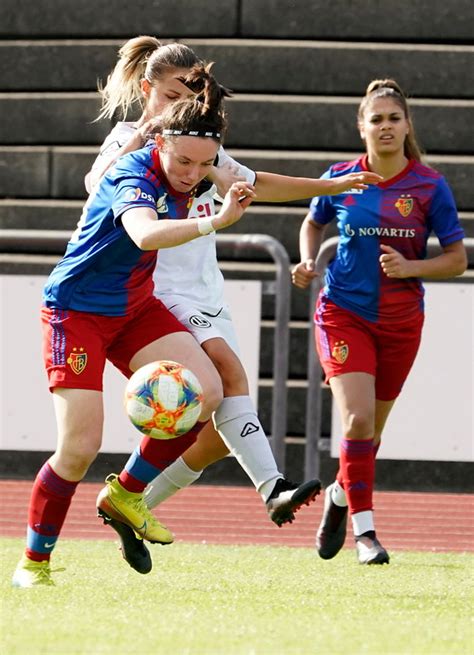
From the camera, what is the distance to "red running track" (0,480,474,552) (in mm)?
8047

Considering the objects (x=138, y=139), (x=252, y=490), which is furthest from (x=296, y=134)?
(x=138, y=139)

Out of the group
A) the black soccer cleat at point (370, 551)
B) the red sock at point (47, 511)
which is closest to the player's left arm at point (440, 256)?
the black soccer cleat at point (370, 551)

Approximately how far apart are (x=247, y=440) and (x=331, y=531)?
50.8 inches

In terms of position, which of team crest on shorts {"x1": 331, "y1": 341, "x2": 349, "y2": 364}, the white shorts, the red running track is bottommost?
the red running track

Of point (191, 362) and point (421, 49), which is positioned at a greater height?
point (421, 49)

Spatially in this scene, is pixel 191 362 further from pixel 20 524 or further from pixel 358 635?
pixel 20 524

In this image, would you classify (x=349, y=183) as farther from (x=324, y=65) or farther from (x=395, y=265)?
(x=324, y=65)

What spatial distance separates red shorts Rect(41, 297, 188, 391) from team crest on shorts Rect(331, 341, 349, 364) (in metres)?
1.39

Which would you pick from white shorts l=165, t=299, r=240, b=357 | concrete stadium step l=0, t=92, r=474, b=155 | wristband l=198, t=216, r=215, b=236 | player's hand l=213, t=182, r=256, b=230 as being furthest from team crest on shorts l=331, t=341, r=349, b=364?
concrete stadium step l=0, t=92, r=474, b=155

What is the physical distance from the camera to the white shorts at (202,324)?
20.5 feet

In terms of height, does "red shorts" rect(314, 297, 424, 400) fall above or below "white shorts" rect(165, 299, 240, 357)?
below

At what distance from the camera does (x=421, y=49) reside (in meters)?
11.3

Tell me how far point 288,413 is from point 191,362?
16.7ft

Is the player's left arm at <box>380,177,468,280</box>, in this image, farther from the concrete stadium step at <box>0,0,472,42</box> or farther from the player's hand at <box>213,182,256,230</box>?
the concrete stadium step at <box>0,0,472,42</box>
